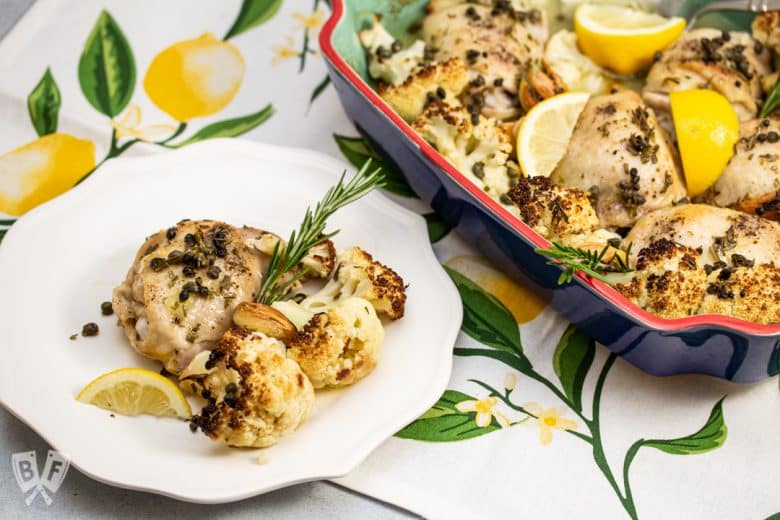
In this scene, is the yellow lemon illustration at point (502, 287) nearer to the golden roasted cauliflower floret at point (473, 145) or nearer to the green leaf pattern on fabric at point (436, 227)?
the green leaf pattern on fabric at point (436, 227)

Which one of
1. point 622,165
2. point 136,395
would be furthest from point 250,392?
point 622,165

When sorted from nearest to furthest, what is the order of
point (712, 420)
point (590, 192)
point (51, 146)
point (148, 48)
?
1. point (712, 420)
2. point (590, 192)
3. point (51, 146)
4. point (148, 48)

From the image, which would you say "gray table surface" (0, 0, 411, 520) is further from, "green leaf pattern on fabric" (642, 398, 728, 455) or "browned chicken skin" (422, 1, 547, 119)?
"browned chicken skin" (422, 1, 547, 119)

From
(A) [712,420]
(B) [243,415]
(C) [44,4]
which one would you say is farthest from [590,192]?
(C) [44,4]

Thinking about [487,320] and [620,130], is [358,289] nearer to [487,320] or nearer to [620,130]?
[487,320]

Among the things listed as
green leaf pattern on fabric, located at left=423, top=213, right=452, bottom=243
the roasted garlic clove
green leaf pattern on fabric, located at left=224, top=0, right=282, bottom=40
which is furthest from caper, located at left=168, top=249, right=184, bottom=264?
green leaf pattern on fabric, located at left=224, top=0, right=282, bottom=40

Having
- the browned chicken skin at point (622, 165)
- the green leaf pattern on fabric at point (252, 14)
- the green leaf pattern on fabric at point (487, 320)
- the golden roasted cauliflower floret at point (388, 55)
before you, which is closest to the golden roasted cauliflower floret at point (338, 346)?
the green leaf pattern on fabric at point (487, 320)

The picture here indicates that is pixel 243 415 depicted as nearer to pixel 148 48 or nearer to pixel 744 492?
pixel 744 492
